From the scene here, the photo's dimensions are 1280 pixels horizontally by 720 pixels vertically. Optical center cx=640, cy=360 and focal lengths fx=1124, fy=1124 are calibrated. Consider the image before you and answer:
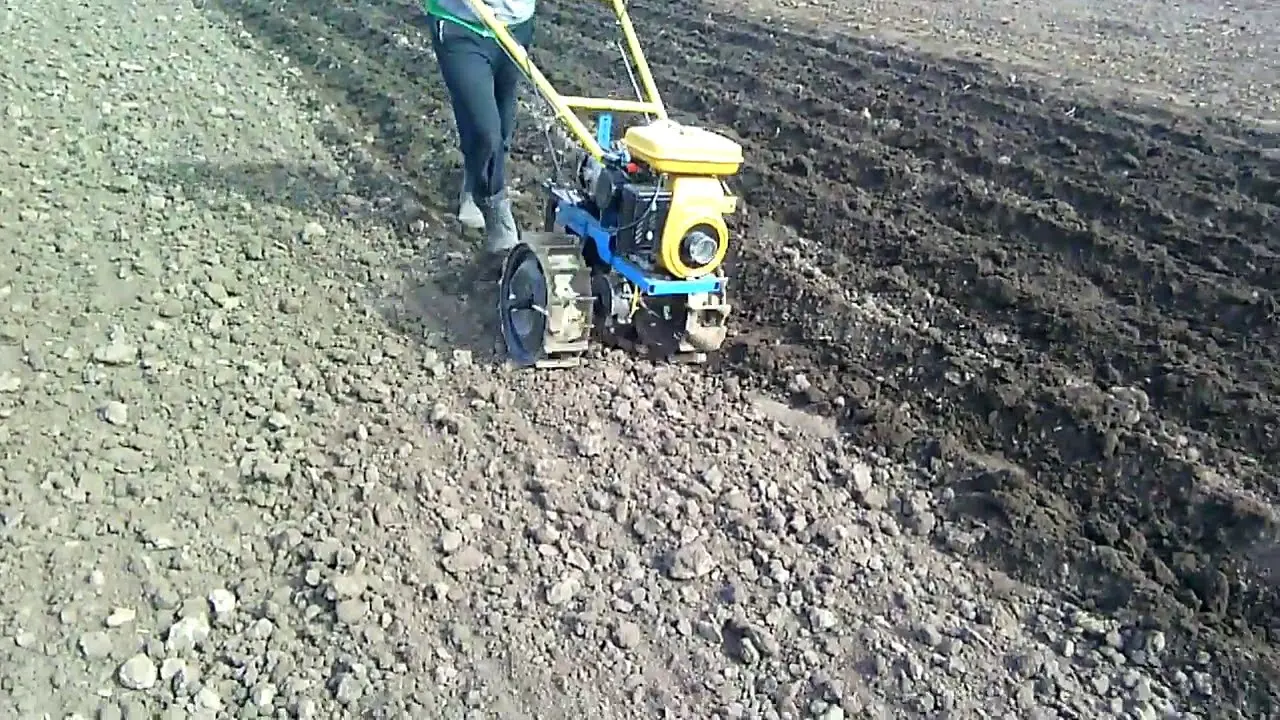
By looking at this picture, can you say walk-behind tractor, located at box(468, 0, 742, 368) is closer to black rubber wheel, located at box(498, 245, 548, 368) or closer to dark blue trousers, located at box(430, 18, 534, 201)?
black rubber wheel, located at box(498, 245, 548, 368)

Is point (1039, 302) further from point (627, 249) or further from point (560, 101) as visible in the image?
point (560, 101)

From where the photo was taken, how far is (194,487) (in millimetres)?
3680

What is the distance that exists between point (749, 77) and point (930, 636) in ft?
19.3

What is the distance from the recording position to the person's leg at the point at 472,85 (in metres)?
4.73

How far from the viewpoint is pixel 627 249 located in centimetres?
418

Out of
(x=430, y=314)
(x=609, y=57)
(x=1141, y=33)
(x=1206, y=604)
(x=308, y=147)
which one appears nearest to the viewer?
(x=1206, y=604)

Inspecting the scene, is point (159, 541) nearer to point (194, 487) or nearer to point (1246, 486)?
point (194, 487)

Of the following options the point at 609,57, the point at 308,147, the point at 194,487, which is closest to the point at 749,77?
the point at 609,57

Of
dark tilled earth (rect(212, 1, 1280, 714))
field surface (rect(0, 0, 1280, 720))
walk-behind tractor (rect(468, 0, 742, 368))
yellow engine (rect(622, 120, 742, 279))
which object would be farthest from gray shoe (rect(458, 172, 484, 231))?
yellow engine (rect(622, 120, 742, 279))

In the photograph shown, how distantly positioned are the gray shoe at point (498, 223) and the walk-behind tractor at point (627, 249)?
0.43 meters

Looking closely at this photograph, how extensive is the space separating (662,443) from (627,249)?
2.44 feet

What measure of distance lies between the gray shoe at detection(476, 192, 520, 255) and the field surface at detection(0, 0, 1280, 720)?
257 mm

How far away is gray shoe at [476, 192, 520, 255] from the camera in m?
5.08

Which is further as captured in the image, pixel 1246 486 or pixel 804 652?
pixel 1246 486
